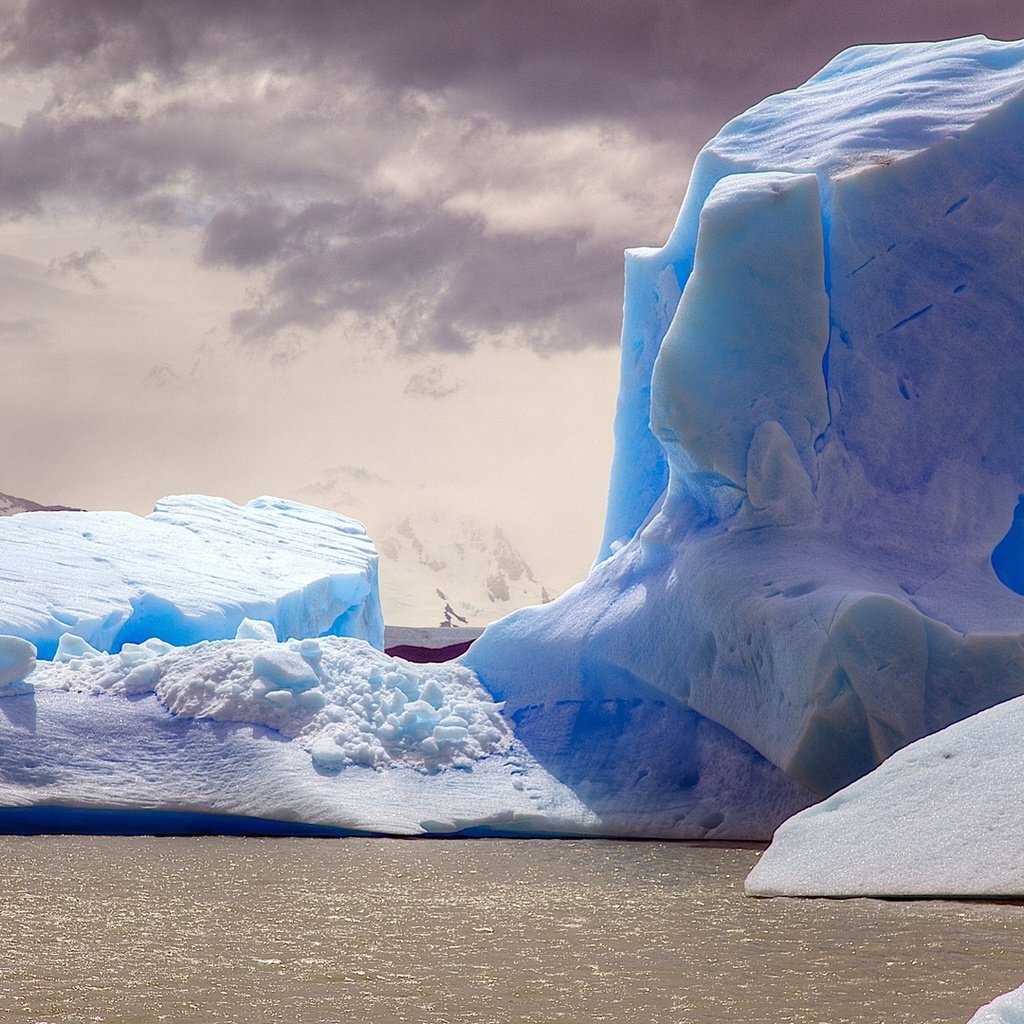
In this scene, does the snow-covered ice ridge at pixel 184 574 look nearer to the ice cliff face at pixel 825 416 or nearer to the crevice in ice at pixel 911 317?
the ice cliff face at pixel 825 416

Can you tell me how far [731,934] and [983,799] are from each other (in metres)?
1.07

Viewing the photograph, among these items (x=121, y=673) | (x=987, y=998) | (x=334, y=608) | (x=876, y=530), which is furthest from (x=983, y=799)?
(x=334, y=608)

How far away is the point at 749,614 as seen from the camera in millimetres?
5910

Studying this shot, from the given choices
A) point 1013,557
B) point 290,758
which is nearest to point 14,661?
point 290,758

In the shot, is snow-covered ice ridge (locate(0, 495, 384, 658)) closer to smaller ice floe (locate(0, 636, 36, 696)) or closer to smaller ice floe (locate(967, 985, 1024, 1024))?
smaller ice floe (locate(0, 636, 36, 696))

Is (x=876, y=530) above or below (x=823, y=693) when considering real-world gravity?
above

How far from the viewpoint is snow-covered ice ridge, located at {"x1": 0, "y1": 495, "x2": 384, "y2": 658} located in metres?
7.39

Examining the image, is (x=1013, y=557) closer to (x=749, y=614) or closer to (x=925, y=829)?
(x=749, y=614)

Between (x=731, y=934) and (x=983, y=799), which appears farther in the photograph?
(x=983, y=799)

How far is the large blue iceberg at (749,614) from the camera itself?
5762mm

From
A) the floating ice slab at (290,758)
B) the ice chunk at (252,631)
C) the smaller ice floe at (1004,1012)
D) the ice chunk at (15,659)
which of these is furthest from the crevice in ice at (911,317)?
the smaller ice floe at (1004,1012)

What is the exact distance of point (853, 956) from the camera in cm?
277

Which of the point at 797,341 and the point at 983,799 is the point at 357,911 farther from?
the point at 797,341

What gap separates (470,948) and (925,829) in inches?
58.7
